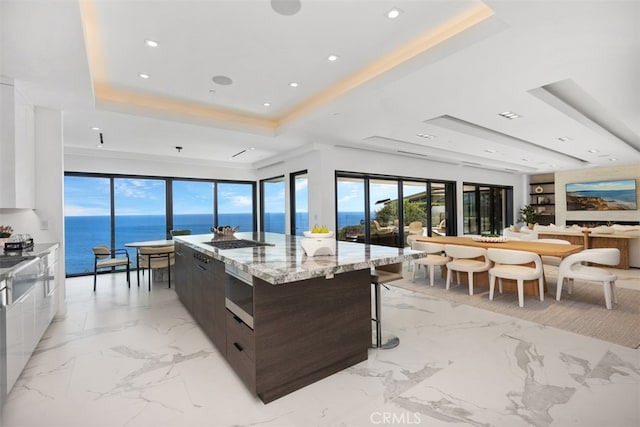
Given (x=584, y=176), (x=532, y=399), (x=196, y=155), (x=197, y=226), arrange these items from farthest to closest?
(x=584, y=176), (x=197, y=226), (x=196, y=155), (x=532, y=399)

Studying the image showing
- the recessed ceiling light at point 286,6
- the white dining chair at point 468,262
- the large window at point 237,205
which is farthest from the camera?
the large window at point 237,205

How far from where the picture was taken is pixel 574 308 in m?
3.87

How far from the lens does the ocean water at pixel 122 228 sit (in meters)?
6.61

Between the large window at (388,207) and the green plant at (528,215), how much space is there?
3675 millimetres

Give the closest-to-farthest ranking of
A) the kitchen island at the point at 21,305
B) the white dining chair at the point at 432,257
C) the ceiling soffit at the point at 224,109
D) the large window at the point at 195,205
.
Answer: the kitchen island at the point at 21,305, the ceiling soffit at the point at 224,109, the white dining chair at the point at 432,257, the large window at the point at 195,205

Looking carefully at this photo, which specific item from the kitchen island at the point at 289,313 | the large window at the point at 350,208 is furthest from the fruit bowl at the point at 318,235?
the large window at the point at 350,208

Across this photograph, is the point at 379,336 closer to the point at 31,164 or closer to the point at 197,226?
the point at 31,164

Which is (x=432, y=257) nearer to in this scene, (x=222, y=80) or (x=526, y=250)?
(x=526, y=250)

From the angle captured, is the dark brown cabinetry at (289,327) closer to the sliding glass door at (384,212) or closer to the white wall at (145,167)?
the sliding glass door at (384,212)

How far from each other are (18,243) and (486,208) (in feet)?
36.1

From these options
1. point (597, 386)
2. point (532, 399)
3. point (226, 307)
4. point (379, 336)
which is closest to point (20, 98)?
point (226, 307)

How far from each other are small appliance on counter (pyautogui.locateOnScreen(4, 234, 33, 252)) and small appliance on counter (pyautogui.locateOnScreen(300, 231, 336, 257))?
2.94 m

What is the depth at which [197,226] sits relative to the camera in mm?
8023

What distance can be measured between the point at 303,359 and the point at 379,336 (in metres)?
0.92
